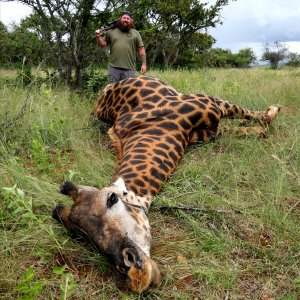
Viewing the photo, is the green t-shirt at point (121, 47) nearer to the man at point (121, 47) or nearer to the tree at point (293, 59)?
the man at point (121, 47)

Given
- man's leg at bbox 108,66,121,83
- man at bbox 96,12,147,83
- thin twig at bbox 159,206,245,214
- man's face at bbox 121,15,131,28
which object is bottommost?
thin twig at bbox 159,206,245,214

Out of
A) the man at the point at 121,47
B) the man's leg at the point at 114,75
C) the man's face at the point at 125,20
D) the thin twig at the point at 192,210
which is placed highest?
the man's face at the point at 125,20

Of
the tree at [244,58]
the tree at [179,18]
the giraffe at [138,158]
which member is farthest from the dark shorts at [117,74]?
the tree at [244,58]

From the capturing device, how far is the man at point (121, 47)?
696 cm

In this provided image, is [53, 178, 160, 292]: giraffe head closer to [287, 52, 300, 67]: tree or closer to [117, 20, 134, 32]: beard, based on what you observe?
[117, 20, 134, 32]: beard

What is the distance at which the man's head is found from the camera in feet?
22.3

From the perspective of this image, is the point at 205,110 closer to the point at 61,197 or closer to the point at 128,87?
the point at 128,87

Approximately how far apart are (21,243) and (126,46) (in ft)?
17.1

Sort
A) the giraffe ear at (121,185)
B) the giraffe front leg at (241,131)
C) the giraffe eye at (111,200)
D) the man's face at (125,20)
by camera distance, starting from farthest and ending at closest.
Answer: the man's face at (125,20) → the giraffe front leg at (241,131) → the giraffe ear at (121,185) → the giraffe eye at (111,200)

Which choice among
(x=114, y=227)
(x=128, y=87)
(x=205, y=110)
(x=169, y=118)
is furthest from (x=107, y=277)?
(x=128, y=87)

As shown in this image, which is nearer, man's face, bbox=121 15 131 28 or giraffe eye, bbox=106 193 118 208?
giraffe eye, bbox=106 193 118 208

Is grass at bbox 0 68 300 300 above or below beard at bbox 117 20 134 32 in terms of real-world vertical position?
below

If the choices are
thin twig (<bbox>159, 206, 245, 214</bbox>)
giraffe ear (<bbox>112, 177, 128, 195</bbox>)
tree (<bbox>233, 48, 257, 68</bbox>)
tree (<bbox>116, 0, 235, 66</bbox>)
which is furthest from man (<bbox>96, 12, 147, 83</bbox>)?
tree (<bbox>233, 48, 257, 68</bbox>)

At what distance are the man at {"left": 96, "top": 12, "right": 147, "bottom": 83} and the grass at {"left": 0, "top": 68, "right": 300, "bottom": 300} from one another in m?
2.81
